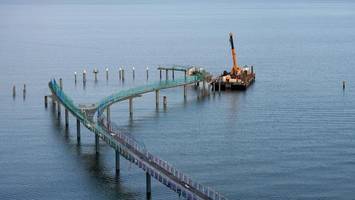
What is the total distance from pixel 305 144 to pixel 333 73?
55970 millimetres

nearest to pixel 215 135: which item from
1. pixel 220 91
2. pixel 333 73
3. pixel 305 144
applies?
pixel 305 144

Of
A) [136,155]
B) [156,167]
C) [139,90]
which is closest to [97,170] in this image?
[136,155]

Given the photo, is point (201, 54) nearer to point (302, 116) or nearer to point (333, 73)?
point (333, 73)

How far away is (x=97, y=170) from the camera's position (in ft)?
250

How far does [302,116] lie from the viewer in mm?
100688

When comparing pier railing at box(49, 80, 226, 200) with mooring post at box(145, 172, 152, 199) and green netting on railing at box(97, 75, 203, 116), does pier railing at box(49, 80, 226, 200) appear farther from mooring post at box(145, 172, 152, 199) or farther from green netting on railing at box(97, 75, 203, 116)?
green netting on railing at box(97, 75, 203, 116)

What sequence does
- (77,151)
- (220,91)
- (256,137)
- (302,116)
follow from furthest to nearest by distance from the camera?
(220,91)
(302,116)
(256,137)
(77,151)

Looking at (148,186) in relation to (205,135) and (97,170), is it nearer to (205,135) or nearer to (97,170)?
(97,170)

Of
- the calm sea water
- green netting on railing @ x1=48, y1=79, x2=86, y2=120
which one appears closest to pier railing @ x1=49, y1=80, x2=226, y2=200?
green netting on railing @ x1=48, y1=79, x2=86, y2=120

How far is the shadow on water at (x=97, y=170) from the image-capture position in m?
69.1

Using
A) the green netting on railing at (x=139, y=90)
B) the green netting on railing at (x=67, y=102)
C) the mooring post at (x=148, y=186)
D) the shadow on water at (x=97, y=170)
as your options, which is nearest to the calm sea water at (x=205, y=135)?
the shadow on water at (x=97, y=170)

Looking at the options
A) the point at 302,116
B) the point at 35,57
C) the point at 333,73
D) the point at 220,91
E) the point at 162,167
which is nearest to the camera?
the point at 162,167

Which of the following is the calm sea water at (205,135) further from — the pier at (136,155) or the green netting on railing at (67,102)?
the green netting on railing at (67,102)

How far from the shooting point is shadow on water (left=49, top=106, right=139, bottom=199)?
6912cm
